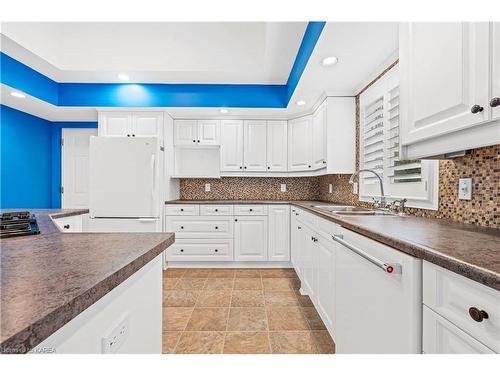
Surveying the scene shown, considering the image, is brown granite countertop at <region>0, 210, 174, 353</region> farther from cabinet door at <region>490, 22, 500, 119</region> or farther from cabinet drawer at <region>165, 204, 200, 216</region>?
cabinet drawer at <region>165, 204, 200, 216</region>

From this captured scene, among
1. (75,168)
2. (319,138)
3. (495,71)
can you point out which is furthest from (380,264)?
(75,168)

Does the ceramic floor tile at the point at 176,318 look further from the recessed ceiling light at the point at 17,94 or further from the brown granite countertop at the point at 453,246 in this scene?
the recessed ceiling light at the point at 17,94

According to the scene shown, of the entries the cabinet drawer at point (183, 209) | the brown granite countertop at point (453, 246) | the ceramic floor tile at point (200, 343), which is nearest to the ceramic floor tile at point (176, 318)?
the ceramic floor tile at point (200, 343)

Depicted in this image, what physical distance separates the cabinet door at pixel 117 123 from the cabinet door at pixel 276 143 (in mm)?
1927

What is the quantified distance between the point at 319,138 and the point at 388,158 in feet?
3.77

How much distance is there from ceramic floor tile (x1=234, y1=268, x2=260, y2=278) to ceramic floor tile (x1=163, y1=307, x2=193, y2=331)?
1.01 m

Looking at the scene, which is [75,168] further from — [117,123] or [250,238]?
[250,238]

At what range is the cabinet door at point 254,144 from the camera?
385 cm

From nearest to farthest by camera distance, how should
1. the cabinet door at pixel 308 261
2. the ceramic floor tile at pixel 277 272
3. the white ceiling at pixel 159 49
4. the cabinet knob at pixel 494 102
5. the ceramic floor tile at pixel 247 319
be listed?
the cabinet knob at pixel 494 102 < the ceramic floor tile at pixel 247 319 < the cabinet door at pixel 308 261 < the white ceiling at pixel 159 49 < the ceramic floor tile at pixel 277 272

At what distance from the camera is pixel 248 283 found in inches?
119

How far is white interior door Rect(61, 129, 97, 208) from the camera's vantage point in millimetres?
4316

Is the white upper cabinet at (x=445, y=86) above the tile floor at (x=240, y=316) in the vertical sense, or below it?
above
